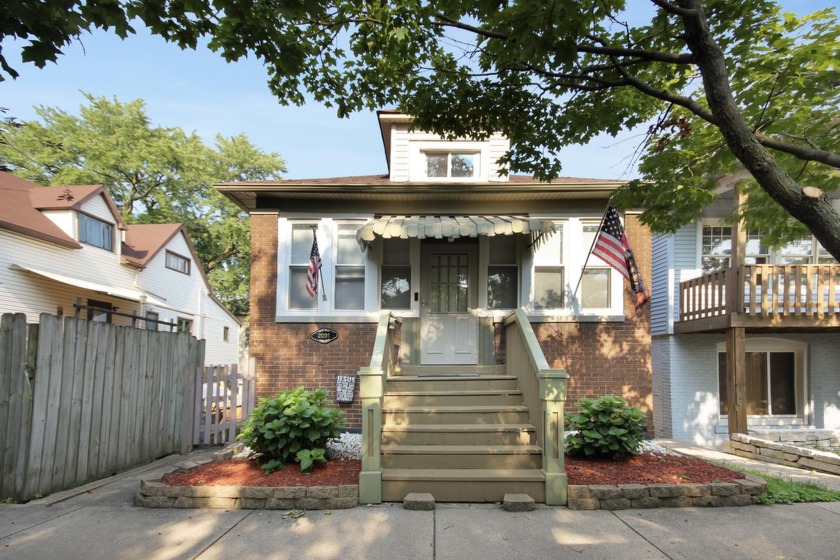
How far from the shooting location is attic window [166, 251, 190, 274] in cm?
2050

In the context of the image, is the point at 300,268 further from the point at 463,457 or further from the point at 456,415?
the point at 463,457

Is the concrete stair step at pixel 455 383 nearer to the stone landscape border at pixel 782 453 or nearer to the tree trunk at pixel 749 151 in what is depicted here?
the tree trunk at pixel 749 151

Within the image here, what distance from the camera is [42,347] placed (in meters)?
5.20

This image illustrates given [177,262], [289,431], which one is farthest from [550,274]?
[177,262]

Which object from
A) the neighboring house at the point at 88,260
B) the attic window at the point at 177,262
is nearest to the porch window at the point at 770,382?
the neighboring house at the point at 88,260

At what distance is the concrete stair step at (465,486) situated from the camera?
525 cm

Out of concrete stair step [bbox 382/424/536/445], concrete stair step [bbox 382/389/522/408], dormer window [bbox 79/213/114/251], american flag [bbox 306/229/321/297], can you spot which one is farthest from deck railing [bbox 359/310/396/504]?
dormer window [bbox 79/213/114/251]

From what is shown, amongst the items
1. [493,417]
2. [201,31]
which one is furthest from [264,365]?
[201,31]

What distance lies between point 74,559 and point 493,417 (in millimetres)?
4464

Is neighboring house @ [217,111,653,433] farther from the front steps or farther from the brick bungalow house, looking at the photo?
the front steps

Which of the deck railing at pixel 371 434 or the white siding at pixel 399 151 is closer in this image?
the deck railing at pixel 371 434

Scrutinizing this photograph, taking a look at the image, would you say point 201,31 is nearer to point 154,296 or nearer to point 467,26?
point 467,26

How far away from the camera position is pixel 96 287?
15031 millimetres

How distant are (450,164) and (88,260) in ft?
41.6
